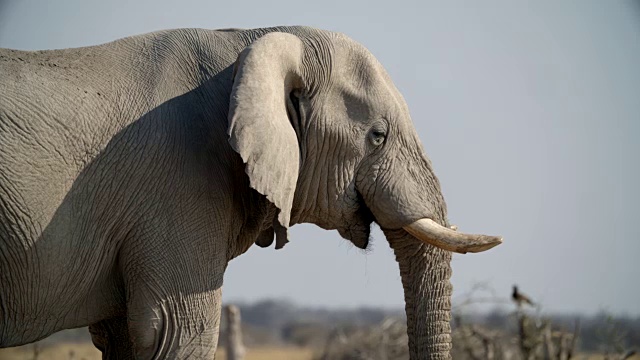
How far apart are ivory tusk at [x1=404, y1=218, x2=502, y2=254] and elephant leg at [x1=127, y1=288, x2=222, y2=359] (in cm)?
114

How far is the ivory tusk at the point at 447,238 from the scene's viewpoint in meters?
5.49

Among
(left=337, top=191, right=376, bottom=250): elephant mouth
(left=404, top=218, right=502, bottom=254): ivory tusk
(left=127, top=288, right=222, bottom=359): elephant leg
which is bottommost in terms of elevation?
(left=127, top=288, right=222, bottom=359): elephant leg

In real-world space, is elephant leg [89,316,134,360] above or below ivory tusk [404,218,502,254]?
below

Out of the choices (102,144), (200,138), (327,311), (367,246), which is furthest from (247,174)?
(327,311)

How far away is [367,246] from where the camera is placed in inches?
226

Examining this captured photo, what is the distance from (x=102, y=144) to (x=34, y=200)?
0.40 meters

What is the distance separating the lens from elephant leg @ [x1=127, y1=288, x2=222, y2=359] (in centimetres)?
494

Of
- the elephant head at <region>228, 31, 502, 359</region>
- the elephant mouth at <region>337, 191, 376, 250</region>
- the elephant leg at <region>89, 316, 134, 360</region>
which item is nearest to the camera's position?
the elephant head at <region>228, 31, 502, 359</region>

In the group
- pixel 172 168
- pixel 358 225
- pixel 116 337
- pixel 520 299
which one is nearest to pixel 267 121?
pixel 172 168

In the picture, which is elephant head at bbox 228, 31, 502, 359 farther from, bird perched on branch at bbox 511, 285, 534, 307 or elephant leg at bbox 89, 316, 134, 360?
bird perched on branch at bbox 511, 285, 534, 307

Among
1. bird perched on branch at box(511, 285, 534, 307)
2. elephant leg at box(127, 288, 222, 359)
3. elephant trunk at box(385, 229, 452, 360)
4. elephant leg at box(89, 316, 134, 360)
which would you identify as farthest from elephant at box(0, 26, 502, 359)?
bird perched on branch at box(511, 285, 534, 307)

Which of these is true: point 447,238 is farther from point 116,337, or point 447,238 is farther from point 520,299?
point 520,299

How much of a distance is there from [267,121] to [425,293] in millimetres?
1348

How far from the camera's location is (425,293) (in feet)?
18.7
